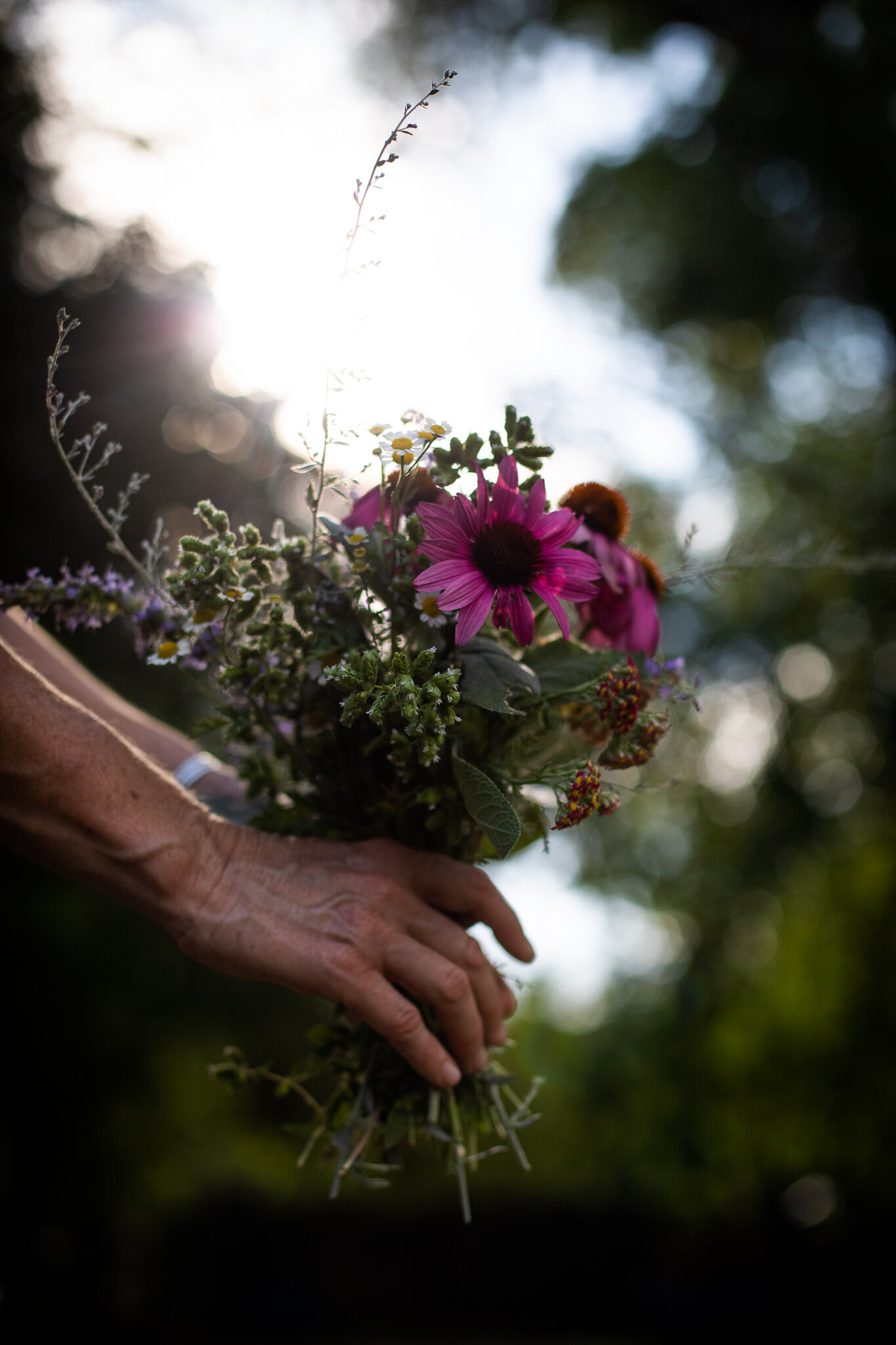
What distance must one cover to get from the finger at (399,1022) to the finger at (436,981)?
0.03m

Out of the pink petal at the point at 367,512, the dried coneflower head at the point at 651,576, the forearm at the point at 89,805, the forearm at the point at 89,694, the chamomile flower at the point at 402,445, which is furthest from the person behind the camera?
the forearm at the point at 89,694

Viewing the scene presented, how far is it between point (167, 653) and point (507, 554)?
0.54 meters

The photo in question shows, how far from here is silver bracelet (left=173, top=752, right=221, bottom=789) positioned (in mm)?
1647

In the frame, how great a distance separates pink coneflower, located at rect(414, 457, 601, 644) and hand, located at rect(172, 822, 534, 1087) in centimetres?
47

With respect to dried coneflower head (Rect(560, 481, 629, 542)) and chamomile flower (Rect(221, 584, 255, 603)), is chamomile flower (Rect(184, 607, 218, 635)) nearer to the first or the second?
chamomile flower (Rect(221, 584, 255, 603))

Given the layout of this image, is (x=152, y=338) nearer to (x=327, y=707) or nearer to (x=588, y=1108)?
(x=327, y=707)

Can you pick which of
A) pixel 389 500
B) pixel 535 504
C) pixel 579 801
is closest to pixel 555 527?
pixel 535 504

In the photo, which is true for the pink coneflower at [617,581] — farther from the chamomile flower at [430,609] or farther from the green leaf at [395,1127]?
the green leaf at [395,1127]

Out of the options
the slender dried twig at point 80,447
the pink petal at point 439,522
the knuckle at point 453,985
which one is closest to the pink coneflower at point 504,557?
the pink petal at point 439,522

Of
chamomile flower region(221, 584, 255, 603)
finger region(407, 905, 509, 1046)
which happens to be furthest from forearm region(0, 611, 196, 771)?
finger region(407, 905, 509, 1046)

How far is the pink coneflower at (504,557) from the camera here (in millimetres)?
1099

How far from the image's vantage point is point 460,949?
1.37m

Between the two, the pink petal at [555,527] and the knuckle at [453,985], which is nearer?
the pink petal at [555,527]

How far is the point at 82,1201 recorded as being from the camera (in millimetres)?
5426
